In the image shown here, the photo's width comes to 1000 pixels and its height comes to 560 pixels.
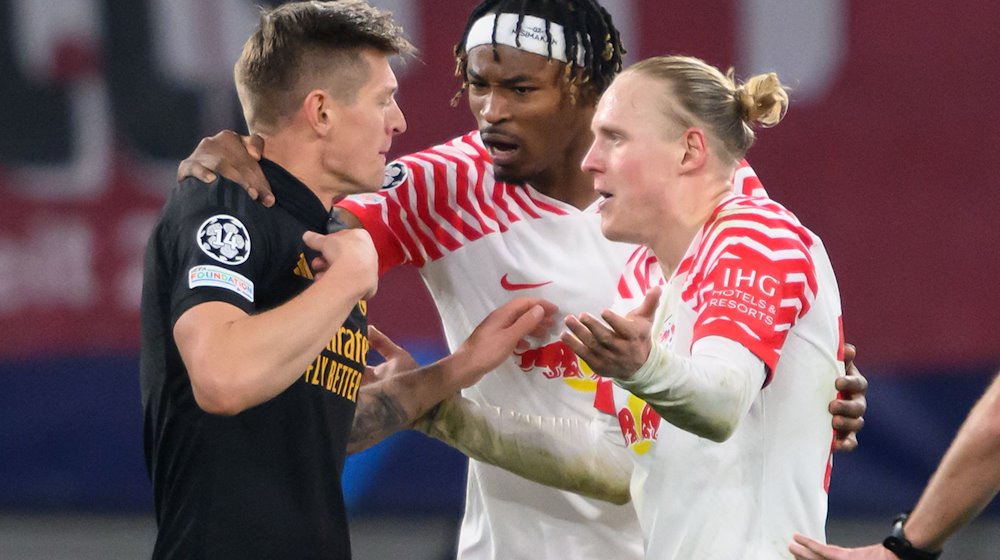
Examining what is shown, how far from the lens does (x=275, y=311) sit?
244cm

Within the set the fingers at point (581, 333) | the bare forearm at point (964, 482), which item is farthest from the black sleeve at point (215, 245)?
the bare forearm at point (964, 482)

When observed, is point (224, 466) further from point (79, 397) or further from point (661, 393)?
Result: point (79, 397)

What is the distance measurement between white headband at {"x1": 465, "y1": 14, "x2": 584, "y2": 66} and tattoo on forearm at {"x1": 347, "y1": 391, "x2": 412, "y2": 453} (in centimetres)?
84

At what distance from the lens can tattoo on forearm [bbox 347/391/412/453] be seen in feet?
10.8

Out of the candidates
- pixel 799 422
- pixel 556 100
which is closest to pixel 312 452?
pixel 799 422

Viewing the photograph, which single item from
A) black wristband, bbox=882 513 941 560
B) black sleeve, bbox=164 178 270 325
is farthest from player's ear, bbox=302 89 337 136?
black wristband, bbox=882 513 941 560

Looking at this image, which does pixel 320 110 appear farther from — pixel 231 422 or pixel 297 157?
pixel 231 422

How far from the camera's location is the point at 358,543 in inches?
204

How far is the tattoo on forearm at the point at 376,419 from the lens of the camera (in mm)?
3305

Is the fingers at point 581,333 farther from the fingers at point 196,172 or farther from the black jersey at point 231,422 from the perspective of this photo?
the fingers at point 196,172

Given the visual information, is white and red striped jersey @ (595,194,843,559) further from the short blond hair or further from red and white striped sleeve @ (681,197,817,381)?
the short blond hair

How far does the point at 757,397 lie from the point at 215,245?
92 centimetres

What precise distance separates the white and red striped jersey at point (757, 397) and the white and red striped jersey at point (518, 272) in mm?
764

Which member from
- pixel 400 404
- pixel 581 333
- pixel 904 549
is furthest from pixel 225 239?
pixel 904 549
